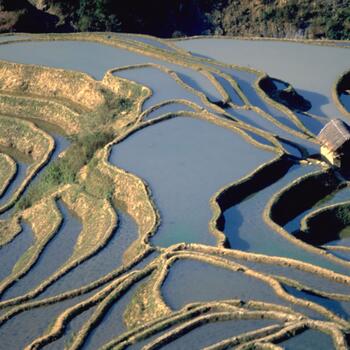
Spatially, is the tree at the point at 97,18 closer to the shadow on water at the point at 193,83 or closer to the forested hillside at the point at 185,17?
the forested hillside at the point at 185,17

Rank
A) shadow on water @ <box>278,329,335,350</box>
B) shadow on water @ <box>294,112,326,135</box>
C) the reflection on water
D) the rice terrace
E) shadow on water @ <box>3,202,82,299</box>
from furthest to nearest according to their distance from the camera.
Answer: shadow on water @ <box>294,112,326,135</box>, the reflection on water, shadow on water @ <box>3,202,82,299</box>, the rice terrace, shadow on water @ <box>278,329,335,350</box>

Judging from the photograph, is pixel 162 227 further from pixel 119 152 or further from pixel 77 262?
pixel 119 152

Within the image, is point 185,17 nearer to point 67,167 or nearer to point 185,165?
point 67,167

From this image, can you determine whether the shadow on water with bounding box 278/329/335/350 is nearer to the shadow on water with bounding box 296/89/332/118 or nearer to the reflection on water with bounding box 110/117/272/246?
the reflection on water with bounding box 110/117/272/246

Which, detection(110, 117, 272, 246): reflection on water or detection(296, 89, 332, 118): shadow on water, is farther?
detection(296, 89, 332, 118): shadow on water

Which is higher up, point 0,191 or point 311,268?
point 311,268

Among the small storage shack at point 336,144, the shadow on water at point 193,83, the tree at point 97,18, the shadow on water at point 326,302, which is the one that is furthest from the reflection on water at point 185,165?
the tree at point 97,18

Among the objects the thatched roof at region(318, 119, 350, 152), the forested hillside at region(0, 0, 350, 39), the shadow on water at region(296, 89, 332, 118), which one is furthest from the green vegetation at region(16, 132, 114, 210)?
the forested hillside at region(0, 0, 350, 39)

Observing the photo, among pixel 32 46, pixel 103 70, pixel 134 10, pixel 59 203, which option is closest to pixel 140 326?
pixel 59 203
